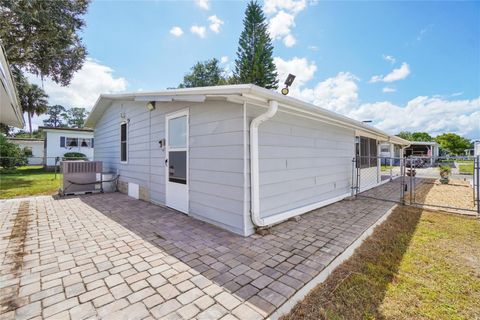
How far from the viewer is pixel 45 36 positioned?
9.88m

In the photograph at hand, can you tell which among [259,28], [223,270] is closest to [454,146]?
[259,28]

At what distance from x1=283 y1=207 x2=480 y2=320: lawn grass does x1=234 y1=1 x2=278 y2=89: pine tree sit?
52.5 feet

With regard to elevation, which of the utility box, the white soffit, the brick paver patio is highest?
the white soffit

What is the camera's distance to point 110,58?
9.64 m

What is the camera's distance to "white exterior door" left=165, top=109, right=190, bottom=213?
443 centimetres

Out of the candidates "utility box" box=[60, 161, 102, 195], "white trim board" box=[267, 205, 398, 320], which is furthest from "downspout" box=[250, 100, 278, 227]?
"utility box" box=[60, 161, 102, 195]

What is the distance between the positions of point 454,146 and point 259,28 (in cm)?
4389

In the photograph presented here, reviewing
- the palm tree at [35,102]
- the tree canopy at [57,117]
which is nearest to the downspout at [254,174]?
the palm tree at [35,102]

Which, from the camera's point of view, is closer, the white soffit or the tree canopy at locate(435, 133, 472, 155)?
the white soffit

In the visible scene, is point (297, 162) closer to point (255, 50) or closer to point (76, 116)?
point (255, 50)

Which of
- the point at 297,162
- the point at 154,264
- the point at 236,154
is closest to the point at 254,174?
the point at 236,154

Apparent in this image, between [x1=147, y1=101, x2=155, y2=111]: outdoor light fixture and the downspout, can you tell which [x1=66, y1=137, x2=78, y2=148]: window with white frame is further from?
the downspout

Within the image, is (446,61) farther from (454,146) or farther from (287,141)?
(454,146)

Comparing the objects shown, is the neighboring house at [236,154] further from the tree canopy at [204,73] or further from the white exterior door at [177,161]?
the tree canopy at [204,73]
